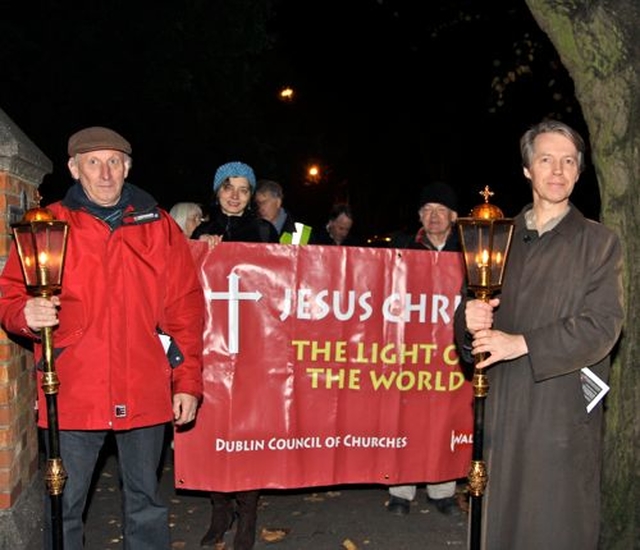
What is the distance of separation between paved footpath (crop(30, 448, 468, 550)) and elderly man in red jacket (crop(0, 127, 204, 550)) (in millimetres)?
1371

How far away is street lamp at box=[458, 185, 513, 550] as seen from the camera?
10.5ft

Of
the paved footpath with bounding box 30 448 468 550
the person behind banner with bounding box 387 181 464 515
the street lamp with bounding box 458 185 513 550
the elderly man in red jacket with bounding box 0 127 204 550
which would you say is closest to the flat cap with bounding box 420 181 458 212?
the person behind banner with bounding box 387 181 464 515

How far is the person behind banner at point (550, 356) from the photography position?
3.28 metres

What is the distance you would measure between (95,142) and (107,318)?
0.87 metres

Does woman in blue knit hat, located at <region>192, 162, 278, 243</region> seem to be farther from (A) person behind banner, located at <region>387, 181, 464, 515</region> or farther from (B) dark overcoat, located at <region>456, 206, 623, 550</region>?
(B) dark overcoat, located at <region>456, 206, 623, 550</region>

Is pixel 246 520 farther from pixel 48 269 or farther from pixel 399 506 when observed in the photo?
pixel 48 269

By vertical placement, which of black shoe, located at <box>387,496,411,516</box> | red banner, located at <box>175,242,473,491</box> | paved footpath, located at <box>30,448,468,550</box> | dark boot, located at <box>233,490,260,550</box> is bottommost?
paved footpath, located at <box>30,448,468,550</box>

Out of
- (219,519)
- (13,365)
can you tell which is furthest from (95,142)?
(219,519)

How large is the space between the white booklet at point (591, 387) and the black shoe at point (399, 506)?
2802 mm

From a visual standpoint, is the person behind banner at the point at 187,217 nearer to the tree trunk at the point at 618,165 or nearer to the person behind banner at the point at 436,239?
the person behind banner at the point at 436,239

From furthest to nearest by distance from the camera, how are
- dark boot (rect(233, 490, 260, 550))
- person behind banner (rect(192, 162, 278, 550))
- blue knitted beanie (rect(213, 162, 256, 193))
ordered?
blue knitted beanie (rect(213, 162, 256, 193)) → person behind banner (rect(192, 162, 278, 550)) → dark boot (rect(233, 490, 260, 550))

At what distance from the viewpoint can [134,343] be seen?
3988 mm

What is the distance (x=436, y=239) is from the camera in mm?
6117

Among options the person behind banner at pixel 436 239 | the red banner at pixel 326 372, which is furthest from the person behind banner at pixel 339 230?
the red banner at pixel 326 372
